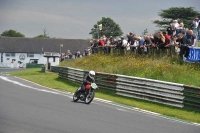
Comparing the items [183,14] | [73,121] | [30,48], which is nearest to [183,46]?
[73,121]

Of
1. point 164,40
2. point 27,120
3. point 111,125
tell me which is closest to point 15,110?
point 27,120

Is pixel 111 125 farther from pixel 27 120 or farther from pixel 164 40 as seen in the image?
pixel 164 40

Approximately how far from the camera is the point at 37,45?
376ft

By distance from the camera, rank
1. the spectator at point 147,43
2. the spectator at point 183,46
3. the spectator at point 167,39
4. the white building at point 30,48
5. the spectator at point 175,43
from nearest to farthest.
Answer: the spectator at point 183,46, the spectator at point 175,43, the spectator at point 167,39, the spectator at point 147,43, the white building at point 30,48

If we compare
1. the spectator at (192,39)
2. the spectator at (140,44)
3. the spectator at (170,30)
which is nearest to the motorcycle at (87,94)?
the spectator at (192,39)

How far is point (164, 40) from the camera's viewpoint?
22.6m

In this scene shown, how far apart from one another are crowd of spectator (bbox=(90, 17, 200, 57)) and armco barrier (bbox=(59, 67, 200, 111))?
9.06 feet

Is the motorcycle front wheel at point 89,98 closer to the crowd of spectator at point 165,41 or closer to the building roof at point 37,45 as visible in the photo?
the crowd of spectator at point 165,41

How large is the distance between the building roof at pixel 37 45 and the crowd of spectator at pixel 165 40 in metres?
84.5

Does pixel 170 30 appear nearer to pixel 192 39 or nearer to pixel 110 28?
pixel 192 39

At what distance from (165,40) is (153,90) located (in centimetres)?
406

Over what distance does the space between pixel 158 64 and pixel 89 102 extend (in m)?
6.80

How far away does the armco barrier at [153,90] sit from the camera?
684 inches

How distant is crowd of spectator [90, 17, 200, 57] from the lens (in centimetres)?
2064
